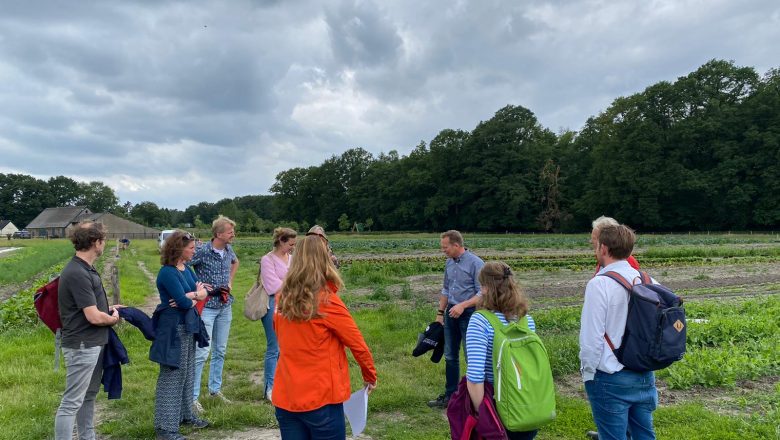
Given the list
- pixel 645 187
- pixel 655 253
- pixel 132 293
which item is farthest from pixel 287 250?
pixel 645 187

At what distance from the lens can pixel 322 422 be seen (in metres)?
2.66

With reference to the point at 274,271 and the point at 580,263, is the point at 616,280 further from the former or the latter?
the point at 580,263

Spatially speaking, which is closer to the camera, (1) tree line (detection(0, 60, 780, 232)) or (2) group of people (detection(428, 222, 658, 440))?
(2) group of people (detection(428, 222, 658, 440))

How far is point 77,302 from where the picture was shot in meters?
3.62

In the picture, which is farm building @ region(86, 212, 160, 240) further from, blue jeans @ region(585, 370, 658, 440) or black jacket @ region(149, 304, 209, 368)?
blue jeans @ region(585, 370, 658, 440)

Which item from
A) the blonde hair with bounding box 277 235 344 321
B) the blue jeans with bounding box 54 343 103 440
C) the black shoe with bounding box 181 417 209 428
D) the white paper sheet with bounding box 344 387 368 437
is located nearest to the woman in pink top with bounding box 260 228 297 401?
the black shoe with bounding box 181 417 209 428

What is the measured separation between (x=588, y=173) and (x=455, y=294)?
67558mm

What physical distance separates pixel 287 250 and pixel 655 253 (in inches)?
990

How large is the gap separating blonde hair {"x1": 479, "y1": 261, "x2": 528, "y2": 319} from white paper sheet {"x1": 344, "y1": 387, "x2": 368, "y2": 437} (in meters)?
0.98

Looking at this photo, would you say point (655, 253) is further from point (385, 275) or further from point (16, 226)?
point (16, 226)

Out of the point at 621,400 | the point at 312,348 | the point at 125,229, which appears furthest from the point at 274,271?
the point at 125,229

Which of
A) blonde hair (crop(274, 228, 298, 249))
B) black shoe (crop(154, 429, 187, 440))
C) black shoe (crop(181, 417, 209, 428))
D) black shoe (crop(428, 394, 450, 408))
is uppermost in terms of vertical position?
blonde hair (crop(274, 228, 298, 249))

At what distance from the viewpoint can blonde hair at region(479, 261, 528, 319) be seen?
292 centimetres

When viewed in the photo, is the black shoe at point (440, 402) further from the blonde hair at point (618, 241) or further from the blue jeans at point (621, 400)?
the blonde hair at point (618, 241)
